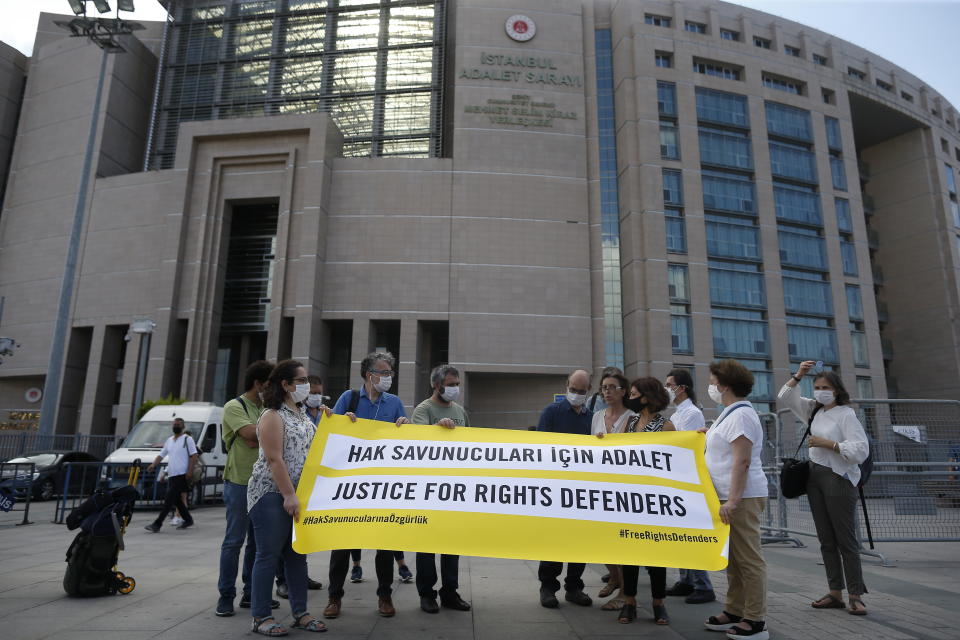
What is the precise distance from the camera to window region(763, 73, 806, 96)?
41.8m

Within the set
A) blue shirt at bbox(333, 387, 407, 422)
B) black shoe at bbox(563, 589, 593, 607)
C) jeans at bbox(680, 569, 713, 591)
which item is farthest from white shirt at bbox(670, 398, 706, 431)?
blue shirt at bbox(333, 387, 407, 422)

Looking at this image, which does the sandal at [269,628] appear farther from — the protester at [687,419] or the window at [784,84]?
the window at [784,84]

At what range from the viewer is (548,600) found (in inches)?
199

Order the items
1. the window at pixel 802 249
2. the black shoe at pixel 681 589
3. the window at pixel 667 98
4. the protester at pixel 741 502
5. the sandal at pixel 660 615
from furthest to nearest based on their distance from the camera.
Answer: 1. the window at pixel 802 249
2. the window at pixel 667 98
3. the black shoe at pixel 681 589
4. the sandal at pixel 660 615
5. the protester at pixel 741 502

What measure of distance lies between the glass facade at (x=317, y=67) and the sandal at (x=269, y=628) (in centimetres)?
3634

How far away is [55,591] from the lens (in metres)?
5.65

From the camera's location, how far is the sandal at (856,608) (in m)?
4.97

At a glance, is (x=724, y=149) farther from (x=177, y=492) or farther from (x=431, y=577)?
(x=431, y=577)

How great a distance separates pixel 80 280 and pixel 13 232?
768cm

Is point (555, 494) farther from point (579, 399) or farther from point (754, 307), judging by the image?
point (754, 307)

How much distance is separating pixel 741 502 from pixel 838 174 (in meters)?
45.3

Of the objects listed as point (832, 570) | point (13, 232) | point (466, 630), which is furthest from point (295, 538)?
point (13, 232)

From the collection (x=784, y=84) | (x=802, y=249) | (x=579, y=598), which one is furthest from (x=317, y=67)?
(x=579, y=598)

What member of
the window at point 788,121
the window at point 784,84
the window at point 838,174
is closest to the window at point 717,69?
the window at point 784,84
